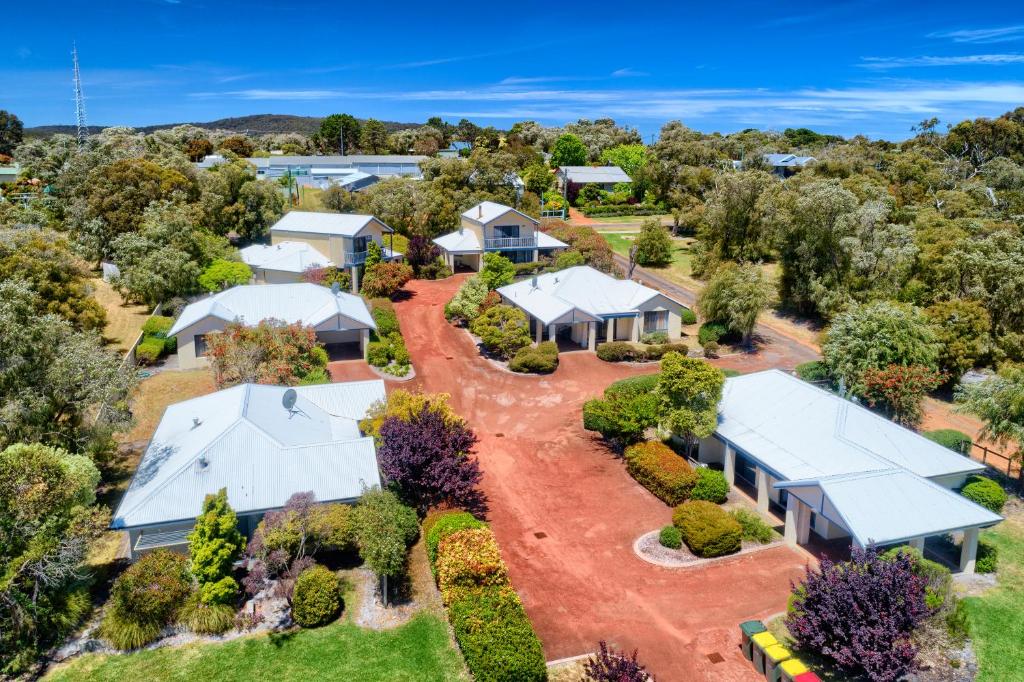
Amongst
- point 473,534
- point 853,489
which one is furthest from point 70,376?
point 853,489

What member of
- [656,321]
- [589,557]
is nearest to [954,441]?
[589,557]

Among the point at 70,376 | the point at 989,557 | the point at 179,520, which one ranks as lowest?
the point at 989,557

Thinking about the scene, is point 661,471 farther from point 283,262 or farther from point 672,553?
point 283,262

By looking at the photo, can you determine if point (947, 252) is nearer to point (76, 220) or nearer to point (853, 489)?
point (853, 489)

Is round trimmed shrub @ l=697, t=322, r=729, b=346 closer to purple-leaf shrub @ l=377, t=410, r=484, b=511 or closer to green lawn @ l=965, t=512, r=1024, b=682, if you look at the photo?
green lawn @ l=965, t=512, r=1024, b=682

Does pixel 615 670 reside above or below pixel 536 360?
below
